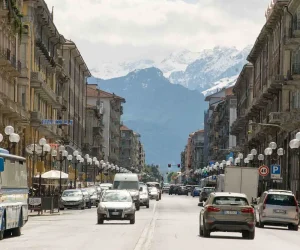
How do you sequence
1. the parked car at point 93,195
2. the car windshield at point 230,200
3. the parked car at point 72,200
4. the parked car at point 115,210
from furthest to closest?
the parked car at point 93,195 < the parked car at point 72,200 < the parked car at point 115,210 < the car windshield at point 230,200

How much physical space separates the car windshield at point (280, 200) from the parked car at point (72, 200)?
1257 inches

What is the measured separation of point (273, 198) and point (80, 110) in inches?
4156

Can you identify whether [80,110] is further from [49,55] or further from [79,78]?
[49,55]

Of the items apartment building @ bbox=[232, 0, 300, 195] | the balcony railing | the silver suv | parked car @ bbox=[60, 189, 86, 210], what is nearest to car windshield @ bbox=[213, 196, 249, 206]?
the silver suv

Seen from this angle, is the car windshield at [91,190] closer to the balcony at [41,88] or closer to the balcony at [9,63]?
the balcony at [41,88]

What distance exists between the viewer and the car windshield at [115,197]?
46250mm

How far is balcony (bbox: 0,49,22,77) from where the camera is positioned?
2757 inches

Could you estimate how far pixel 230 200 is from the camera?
33.9 m

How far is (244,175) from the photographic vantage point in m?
70.4

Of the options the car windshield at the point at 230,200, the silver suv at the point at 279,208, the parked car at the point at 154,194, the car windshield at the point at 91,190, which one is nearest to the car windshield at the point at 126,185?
the car windshield at the point at 91,190

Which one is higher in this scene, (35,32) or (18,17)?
(35,32)

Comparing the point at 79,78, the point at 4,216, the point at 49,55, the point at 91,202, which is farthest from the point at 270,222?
the point at 79,78

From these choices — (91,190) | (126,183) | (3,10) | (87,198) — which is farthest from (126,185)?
(3,10)

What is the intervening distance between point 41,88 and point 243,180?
27.5 metres
